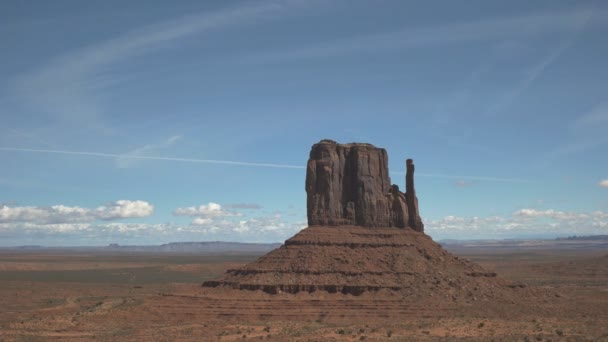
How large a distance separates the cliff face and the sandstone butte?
10cm

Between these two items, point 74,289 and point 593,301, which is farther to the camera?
point 74,289

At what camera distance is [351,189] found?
242 feet

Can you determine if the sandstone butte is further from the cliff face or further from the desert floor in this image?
the desert floor

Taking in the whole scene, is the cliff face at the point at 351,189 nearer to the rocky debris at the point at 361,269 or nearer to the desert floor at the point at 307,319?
the rocky debris at the point at 361,269

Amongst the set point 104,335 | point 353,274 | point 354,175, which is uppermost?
point 354,175

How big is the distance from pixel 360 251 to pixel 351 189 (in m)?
7.58

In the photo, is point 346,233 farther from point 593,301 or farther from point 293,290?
point 593,301

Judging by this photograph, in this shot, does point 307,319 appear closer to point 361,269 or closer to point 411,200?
point 361,269

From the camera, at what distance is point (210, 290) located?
224 ft

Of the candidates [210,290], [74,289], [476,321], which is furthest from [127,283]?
[476,321]

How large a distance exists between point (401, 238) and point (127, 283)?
66.0 meters

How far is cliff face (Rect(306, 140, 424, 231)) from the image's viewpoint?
72500 mm

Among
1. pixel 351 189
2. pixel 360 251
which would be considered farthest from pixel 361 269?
pixel 351 189

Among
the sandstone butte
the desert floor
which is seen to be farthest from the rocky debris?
the desert floor
